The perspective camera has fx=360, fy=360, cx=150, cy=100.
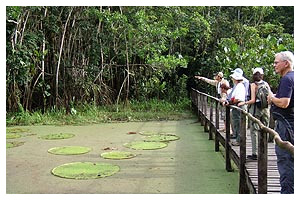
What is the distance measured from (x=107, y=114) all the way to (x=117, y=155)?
401 centimetres

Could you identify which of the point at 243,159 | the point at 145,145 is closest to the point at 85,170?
the point at 145,145

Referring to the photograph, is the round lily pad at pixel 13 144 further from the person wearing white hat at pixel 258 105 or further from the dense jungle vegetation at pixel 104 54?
the person wearing white hat at pixel 258 105

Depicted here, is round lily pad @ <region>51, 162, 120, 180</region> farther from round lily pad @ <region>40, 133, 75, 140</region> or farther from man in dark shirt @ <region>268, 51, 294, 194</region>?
man in dark shirt @ <region>268, 51, 294, 194</region>

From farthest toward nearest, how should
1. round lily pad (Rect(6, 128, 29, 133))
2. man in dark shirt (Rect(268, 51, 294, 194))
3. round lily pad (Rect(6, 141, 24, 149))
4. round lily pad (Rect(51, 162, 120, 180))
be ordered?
Answer: round lily pad (Rect(6, 128, 29, 133)) → round lily pad (Rect(6, 141, 24, 149)) → round lily pad (Rect(51, 162, 120, 180)) → man in dark shirt (Rect(268, 51, 294, 194))

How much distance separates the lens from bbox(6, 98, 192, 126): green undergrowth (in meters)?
8.17

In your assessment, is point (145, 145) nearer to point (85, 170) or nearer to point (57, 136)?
point (85, 170)

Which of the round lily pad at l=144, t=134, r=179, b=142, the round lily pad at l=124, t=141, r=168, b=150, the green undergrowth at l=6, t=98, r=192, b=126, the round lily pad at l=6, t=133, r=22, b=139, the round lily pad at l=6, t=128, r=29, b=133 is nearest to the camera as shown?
the round lily pad at l=124, t=141, r=168, b=150

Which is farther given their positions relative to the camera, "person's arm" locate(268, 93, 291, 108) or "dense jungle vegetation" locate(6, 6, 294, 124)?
"dense jungle vegetation" locate(6, 6, 294, 124)

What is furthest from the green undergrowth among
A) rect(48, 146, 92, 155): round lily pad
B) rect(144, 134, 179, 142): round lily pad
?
rect(48, 146, 92, 155): round lily pad

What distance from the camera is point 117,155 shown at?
16.8ft

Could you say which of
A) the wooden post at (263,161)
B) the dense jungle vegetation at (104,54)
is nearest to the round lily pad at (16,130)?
the dense jungle vegetation at (104,54)

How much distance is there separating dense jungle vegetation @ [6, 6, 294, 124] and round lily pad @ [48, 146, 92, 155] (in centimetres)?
291

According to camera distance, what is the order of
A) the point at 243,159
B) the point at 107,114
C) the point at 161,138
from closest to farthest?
the point at 243,159 < the point at 161,138 < the point at 107,114

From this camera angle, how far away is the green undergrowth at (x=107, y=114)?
8.17m
